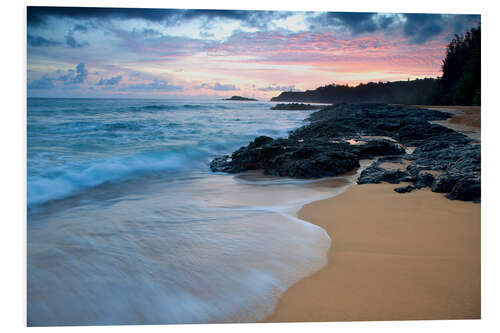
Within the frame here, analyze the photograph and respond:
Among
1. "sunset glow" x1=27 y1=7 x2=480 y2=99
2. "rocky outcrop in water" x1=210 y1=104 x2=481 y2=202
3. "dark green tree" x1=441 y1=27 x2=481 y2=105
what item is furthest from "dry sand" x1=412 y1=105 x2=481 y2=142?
"sunset glow" x1=27 y1=7 x2=480 y2=99

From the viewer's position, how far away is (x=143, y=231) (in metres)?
2.89

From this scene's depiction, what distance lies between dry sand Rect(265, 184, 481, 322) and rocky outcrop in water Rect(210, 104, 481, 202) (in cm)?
43

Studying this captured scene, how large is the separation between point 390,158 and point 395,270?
10.2 ft

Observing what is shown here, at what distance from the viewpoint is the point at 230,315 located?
2.12m

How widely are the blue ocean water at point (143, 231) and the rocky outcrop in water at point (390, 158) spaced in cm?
33

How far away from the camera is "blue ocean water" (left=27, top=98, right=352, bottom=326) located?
2164 mm

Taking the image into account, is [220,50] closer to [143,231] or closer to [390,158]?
[143,231]

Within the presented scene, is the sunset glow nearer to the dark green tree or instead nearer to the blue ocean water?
the dark green tree

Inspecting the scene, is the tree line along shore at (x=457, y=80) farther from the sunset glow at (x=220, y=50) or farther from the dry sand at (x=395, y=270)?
the dry sand at (x=395, y=270)

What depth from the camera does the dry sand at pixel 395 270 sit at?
7.00 ft

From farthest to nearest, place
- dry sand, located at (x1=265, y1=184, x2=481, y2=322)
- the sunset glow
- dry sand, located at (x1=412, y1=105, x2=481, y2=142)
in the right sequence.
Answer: dry sand, located at (x1=412, y1=105, x2=481, y2=142)
the sunset glow
dry sand, located at (x1=265, y1=184, x2=481, y2=322)

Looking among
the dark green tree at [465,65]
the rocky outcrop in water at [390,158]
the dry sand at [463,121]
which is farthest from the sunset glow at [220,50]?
the rocky outcrop in water at [390,158]

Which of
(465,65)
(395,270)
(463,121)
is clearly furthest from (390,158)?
(395,270)
